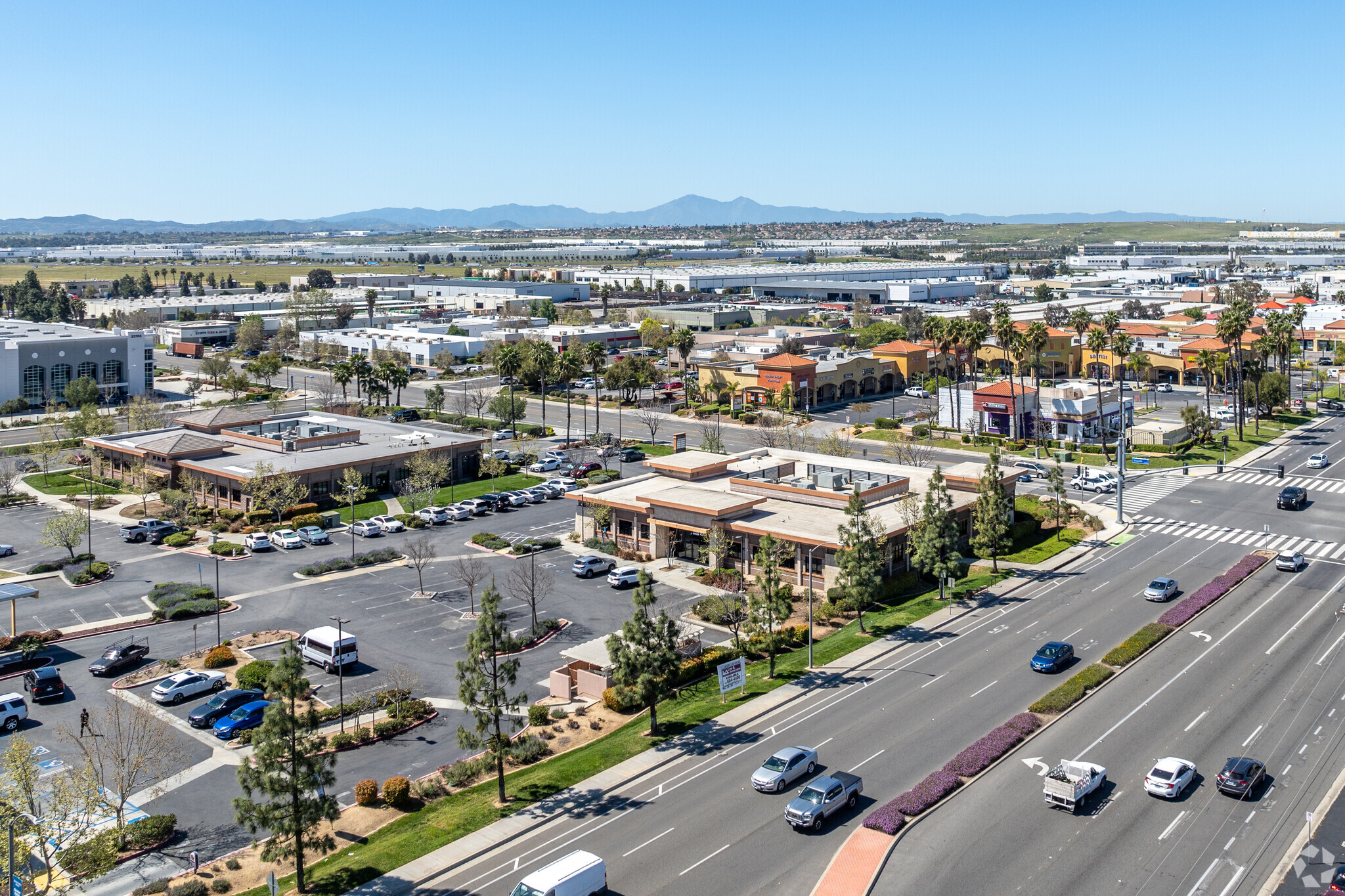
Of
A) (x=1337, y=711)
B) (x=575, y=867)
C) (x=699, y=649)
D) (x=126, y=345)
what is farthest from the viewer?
(x=126, y=345)

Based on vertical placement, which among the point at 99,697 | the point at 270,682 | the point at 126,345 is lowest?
the point at 99,697

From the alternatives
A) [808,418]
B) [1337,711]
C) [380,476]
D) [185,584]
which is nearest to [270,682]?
[185,584]

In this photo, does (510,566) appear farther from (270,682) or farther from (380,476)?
(270,682)

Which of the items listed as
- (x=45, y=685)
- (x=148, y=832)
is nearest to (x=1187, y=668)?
(x=148, y=832)

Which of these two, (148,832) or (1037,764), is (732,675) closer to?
(1037,764)

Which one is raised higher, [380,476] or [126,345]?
[126,345]

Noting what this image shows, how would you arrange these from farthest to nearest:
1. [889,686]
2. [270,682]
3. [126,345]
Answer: [126,345]
[889,686]
[270,682]
